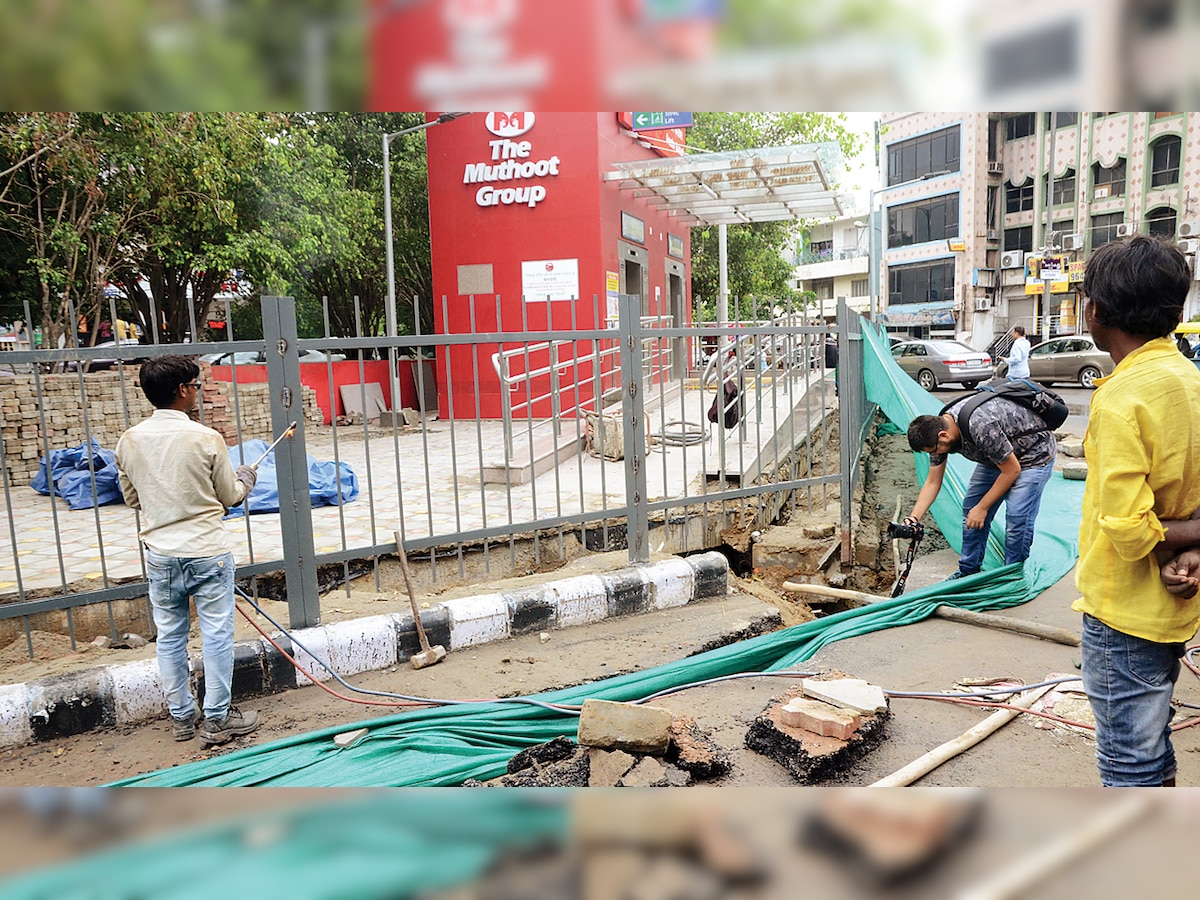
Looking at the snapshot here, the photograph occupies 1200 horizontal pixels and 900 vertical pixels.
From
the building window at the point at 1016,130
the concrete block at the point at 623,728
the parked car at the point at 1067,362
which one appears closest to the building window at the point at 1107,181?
the building window at the point at 1016,130

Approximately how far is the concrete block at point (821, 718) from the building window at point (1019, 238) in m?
35.9

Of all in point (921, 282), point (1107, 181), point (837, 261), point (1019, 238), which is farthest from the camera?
point (837, 261)

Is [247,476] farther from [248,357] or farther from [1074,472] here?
[248,357]

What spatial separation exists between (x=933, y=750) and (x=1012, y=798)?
272 cm

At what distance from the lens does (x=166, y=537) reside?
11.9ft

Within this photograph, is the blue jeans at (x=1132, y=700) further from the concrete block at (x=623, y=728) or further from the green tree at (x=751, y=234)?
the green tree at (x=751, y=234)

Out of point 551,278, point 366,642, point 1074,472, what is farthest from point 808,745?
point 551,278

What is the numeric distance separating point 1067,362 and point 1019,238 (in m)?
16.4

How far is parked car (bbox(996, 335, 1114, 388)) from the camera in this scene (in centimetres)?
1973

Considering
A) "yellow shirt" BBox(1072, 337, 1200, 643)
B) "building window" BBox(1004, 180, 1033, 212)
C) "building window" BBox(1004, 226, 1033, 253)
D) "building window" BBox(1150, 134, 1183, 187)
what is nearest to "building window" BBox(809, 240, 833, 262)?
"building window" BBox(1004, 226, 1033, 253)

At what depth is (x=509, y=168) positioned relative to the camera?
1330 centimetres
